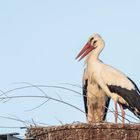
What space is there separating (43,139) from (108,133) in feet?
2.45

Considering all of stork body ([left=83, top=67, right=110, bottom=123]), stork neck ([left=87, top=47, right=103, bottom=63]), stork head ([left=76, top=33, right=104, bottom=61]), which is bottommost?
stork body ([left=83, top=67, right=110, bottom=123])

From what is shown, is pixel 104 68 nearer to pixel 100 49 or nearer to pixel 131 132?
pixel 100 49

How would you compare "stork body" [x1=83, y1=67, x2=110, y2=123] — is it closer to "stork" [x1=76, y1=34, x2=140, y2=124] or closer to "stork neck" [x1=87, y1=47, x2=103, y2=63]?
"stork" [x1=76, y1=34, x2=140, y2=124]

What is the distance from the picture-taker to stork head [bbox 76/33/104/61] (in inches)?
444

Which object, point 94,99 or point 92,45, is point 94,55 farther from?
point 94,99

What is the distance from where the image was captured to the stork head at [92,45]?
444 inches

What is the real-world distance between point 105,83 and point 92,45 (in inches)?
45.1

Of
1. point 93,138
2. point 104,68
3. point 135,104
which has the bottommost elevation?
point 93,138

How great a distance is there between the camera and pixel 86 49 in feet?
37.2

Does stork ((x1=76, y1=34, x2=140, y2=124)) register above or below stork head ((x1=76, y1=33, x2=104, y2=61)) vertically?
below

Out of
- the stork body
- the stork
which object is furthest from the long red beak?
the stork body

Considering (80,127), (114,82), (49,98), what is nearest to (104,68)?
(114,82)

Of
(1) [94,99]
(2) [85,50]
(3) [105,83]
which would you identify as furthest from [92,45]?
(3) [105,83]

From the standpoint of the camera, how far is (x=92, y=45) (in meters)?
11.4
